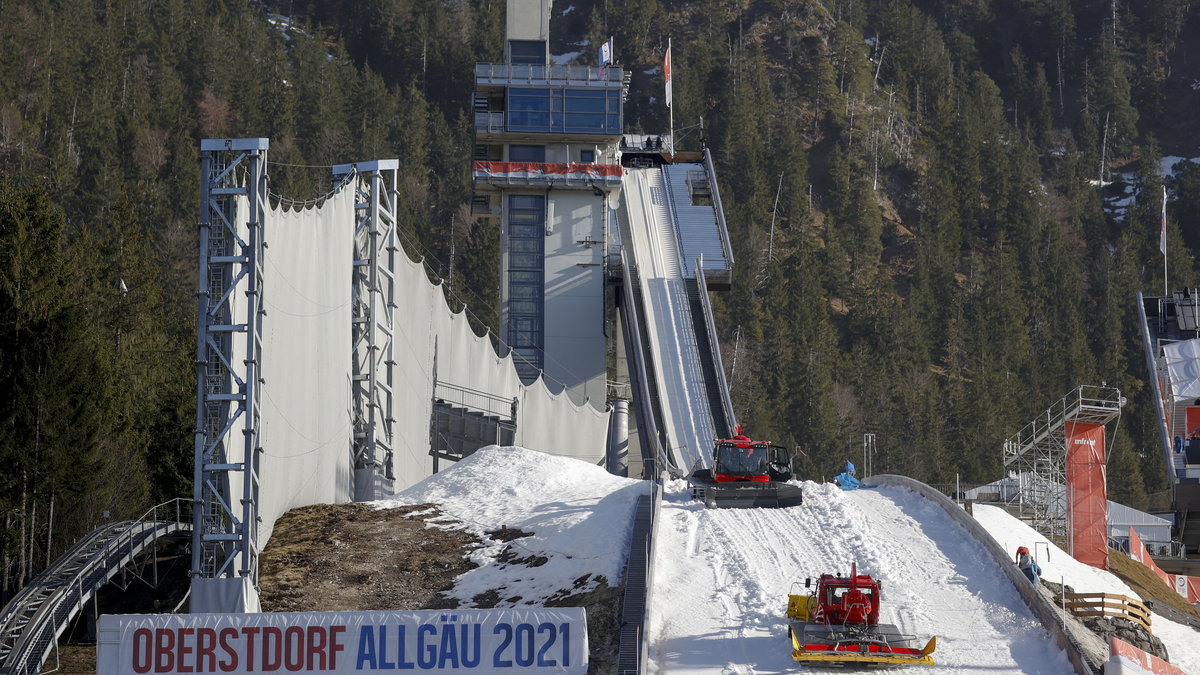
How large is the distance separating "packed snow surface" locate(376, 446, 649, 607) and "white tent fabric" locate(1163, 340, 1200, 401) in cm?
3439

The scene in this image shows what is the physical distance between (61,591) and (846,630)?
486 inches

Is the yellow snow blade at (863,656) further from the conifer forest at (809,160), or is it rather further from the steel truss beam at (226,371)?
the conifer forest at (809,160)

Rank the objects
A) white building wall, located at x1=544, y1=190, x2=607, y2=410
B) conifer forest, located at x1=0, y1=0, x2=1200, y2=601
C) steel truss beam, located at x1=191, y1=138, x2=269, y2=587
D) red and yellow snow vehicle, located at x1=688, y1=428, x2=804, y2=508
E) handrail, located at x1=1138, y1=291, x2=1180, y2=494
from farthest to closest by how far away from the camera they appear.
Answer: conifer forest, located at x1=0, y1=0, x2=1200, y2=601, white building wall, located at x1=544, y1=190, x2=607, y2=410, handrail, located at x1=1138, y1=291, x2=1180, y2=494, red and yellow snow vehicle, located at x1=688, y1=428, x2=804, y2=508, steel truss beam, located at x1=191, y1=138, x2=269, y2=587

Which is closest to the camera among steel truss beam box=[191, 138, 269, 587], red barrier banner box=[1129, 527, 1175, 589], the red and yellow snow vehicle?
steel truss beam box=[191, 138, 269, 587]

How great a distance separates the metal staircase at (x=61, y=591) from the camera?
25375mm

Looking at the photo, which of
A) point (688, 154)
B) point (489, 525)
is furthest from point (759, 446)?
point (688, 154)

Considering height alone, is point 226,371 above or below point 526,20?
below

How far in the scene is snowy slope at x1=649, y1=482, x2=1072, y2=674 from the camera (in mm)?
24703

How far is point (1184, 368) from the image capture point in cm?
6544

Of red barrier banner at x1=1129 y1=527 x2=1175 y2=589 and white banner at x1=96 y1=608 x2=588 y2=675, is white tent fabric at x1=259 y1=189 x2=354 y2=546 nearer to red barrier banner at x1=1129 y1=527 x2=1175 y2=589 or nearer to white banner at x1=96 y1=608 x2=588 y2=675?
white banner at x1=96 y1=608 x2=588 y2=675

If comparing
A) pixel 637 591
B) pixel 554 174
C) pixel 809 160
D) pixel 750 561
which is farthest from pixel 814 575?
pixel 809 160

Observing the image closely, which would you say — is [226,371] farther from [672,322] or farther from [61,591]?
[672,322]

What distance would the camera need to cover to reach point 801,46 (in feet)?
458

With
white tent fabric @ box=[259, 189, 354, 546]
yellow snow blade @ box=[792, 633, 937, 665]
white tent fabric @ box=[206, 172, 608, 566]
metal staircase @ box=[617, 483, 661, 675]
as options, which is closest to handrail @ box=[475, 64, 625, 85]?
white tent fabric @ box=[206, 172, 608, 566]
